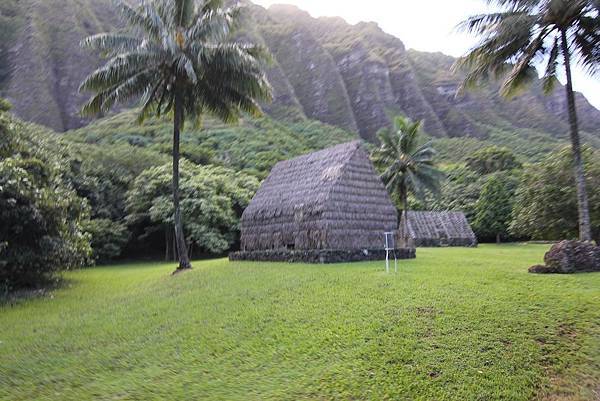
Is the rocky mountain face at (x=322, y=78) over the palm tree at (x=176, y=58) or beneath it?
over

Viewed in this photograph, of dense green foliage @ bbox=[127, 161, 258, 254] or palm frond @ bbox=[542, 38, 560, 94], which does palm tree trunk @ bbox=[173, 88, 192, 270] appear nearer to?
dense green foliage @ bbox=[127, 161, 258, 254]

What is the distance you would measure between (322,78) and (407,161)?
65190mm

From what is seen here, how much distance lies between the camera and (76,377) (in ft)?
20.2

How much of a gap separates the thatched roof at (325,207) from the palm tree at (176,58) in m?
3.69

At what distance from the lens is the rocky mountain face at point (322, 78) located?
65.5 m

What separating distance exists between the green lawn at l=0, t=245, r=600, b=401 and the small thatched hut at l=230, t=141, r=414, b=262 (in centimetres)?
512

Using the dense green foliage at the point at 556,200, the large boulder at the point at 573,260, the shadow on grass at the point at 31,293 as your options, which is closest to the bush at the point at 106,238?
the shadow on grass at the point at 31,293

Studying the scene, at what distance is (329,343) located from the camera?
6.60 meters

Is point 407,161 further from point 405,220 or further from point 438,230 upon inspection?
point 438,230

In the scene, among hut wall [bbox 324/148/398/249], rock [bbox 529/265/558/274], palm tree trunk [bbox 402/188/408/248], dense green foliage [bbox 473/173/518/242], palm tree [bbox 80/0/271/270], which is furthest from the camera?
dense green foliage [bbox 473/173/518/242]

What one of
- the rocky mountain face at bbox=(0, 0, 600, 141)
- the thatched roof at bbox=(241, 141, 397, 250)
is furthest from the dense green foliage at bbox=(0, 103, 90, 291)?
the rocky mountain face at bbox=(0, 0, 600, 141)

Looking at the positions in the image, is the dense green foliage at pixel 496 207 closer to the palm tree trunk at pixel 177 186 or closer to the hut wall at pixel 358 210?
the hut wall at pixel 358 210

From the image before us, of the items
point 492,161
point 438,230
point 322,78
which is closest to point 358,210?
point 438,230

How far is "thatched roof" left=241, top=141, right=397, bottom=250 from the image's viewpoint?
52.9ft
